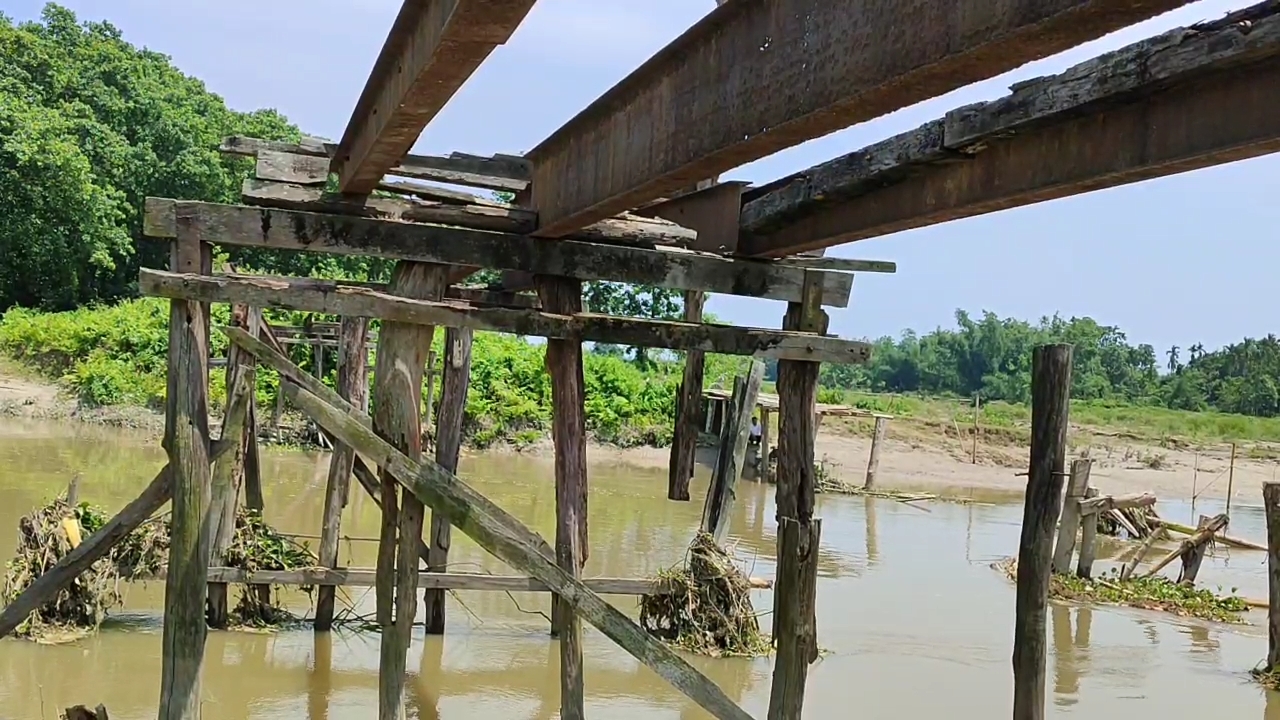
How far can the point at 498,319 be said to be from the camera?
19.2 ft

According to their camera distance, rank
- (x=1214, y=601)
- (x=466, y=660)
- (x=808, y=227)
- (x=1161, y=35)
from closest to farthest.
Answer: (x=1161, y=35) → (x=808, y=227) → (x=466, y=660) → (x=1214, y=601)

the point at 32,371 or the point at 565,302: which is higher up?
the point at 565,302

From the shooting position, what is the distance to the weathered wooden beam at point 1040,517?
6383 millimetres

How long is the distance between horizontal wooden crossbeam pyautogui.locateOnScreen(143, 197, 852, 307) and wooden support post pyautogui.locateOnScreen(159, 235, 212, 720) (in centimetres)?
14

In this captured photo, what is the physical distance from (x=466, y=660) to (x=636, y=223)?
4.87 m

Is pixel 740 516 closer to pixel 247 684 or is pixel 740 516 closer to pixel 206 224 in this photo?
pixel 247 684

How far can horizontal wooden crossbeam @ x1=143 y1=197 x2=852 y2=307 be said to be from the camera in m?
5.75

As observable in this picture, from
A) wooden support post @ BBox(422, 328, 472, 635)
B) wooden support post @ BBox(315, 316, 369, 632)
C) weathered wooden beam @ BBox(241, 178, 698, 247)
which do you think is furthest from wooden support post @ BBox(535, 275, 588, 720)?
wooden support post @ BBox(315, 316, 369, 632)

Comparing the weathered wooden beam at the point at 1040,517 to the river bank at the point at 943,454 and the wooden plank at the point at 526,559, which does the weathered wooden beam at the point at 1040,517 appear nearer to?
the wooden plank at the point at 526,559

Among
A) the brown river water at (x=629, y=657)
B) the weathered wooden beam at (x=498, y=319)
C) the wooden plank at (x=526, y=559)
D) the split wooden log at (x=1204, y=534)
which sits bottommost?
the brown river water at (x=629, y=657)

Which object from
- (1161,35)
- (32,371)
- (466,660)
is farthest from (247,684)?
(32,371)

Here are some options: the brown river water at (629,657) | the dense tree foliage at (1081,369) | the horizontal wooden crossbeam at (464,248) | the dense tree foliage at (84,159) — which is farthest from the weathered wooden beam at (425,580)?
the dense tree foliage at (1081,369)

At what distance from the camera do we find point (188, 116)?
32.2 m

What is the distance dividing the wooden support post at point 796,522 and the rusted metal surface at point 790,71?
1931mm
